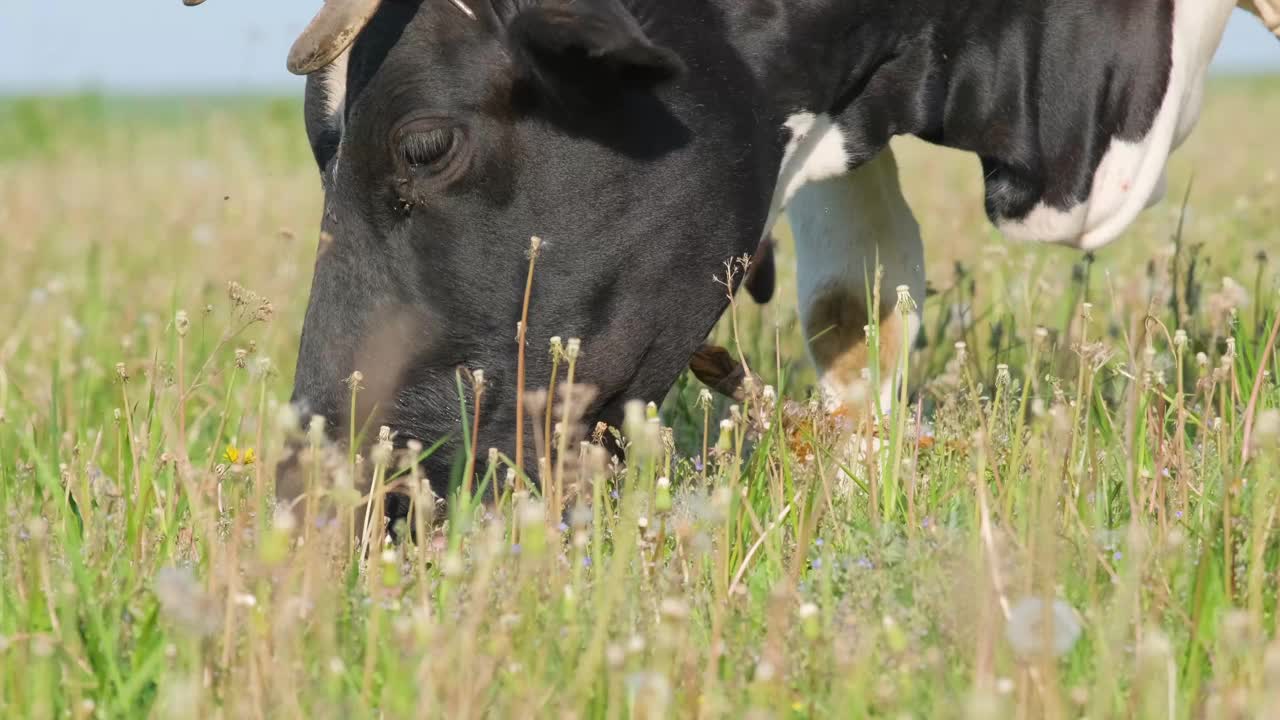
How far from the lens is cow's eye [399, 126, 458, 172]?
9.18 feet

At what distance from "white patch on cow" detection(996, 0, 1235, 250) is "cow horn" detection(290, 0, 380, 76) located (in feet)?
5.23

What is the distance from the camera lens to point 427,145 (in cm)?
280

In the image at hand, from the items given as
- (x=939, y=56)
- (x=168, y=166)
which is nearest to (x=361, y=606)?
(x=939, y=56)

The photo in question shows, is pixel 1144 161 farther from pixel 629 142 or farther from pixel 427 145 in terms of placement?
pixel 427 145

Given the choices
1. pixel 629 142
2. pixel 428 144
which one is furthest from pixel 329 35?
pixel 629 142

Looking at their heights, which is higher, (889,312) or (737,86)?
(737,86)

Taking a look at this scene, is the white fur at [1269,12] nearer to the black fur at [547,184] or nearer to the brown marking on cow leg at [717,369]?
the black fur at [547,184]

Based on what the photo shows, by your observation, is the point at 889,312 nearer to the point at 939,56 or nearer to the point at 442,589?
the point at 939,56

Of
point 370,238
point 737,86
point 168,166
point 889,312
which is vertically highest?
point 737,86

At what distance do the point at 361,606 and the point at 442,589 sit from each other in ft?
0.87

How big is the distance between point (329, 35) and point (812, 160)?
1.15 meters

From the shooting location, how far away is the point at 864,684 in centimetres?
188

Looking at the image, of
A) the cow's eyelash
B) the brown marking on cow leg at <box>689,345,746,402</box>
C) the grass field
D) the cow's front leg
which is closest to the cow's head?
the cow's eyelash

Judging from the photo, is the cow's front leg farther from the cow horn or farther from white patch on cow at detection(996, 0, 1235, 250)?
the cow horn
